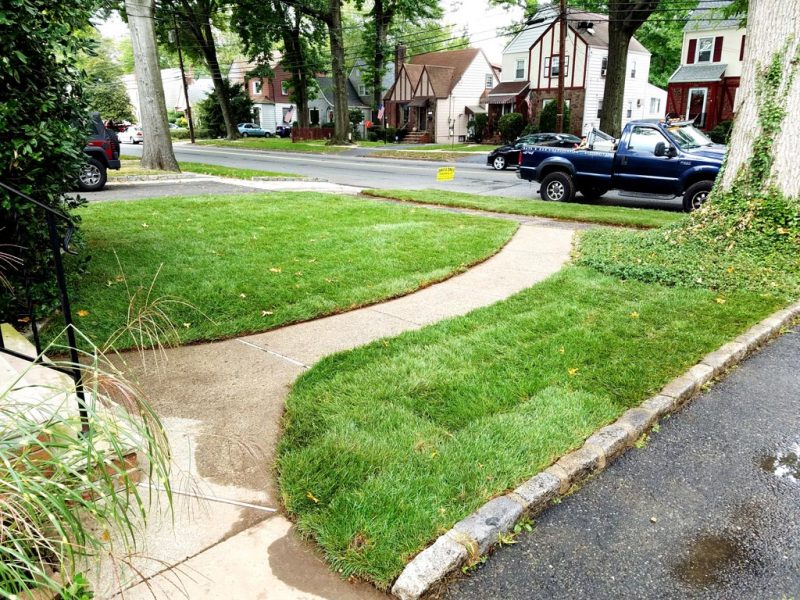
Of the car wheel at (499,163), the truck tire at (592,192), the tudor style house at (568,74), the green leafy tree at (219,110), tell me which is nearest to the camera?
the truck tire at (592,192)

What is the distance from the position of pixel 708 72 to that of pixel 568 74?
8301 millimetres

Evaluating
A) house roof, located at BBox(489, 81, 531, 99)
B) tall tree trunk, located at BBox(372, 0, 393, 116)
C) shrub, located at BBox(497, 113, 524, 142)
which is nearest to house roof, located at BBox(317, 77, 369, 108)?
tall tree trunk, located at BBox(372, 0, 393, 116)

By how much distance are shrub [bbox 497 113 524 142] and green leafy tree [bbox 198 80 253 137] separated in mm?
28423

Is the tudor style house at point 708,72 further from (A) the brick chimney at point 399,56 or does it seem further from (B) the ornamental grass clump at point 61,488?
(B) the ornamental grass clump at point 61,488

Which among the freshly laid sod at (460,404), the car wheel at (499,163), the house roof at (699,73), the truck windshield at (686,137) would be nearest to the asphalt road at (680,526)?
the freshly laid sod at (460,404)

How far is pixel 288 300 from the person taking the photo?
6227mm

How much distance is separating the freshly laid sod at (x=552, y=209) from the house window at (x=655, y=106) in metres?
38.2

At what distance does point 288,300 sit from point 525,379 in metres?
2.76

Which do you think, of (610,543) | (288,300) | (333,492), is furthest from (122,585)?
(288,300)

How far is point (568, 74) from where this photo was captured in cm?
4034

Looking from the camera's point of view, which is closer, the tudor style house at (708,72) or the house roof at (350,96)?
the tudor style house at (708,72)

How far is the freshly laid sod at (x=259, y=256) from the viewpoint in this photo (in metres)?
5.86

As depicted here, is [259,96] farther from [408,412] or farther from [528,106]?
[408,412]

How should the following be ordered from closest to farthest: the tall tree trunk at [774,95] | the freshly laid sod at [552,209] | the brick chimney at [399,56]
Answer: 1. the tall tree trunk at [774,95]
2. the freshly laid sod at [552,209]
3. the brick chimney at [399,56]
